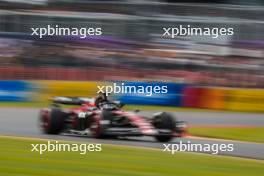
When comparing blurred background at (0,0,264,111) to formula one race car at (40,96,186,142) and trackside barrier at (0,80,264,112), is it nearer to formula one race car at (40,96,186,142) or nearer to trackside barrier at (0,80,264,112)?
trackside barrier at (0,80,264,112)

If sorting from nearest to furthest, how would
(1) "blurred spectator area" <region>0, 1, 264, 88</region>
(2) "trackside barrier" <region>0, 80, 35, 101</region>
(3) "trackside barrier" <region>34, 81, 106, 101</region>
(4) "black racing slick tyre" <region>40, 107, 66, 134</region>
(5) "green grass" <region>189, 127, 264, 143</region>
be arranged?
(4) "black racing slick tyre" <region>40, 107, 66, 134</region>
(5) "green grass" <region>189, 127, 264, 143</region>
(1) "blurred spectator area" <region>0, 1, 264, 88</region>
(3) "trackside barrier" <region>34, 81, 106, 101</region>
(2) "trackside barrier" <region>0, 80, 35, 101</region>

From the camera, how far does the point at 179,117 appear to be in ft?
41.4

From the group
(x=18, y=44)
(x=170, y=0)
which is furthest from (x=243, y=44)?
(x=18, y=44)

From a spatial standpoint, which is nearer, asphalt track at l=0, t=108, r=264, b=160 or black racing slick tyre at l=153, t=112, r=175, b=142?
asphalt track at l=0, t=108, r=264, b=160

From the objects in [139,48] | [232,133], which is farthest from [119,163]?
[139,48]

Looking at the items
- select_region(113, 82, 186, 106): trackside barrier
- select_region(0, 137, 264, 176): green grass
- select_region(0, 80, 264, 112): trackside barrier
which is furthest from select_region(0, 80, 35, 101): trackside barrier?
select_region(0, 137, 264, 176): green grass

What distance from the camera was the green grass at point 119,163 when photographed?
6.39 m

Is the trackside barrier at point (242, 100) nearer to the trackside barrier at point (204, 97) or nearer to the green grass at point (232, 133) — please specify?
the trackside barrier at point (204, 97)

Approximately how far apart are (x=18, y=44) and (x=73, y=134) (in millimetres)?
4250

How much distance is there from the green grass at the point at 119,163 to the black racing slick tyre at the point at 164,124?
0.77 m

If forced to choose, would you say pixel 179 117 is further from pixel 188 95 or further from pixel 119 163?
pixel 119 163

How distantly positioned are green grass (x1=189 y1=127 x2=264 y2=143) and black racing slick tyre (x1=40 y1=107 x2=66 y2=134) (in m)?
1.95

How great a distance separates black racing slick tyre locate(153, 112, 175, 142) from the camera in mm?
8664

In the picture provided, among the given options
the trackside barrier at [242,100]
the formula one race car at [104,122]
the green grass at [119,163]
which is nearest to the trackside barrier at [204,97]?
the trackside barrier at [242,100]
